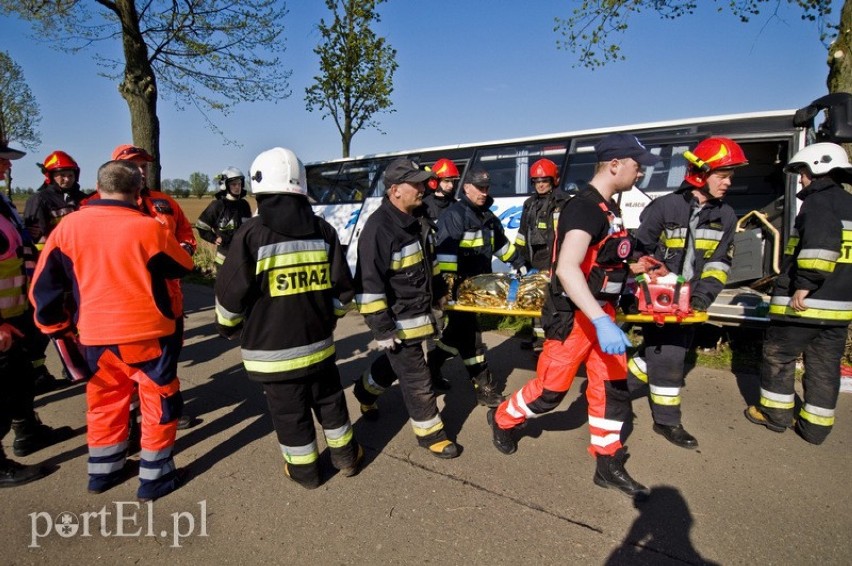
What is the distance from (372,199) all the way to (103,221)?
23.5ft

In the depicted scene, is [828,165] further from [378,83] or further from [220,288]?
[378,83]

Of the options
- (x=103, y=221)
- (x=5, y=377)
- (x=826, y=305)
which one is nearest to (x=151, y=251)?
(x=103, y=221)

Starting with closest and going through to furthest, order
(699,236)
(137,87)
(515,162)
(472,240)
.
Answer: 1. (699,236)
2. (472,240)
3. (515,162)
4. (137,87)

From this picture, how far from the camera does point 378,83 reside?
1208cm

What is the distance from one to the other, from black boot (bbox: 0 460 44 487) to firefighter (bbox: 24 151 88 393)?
6.16 ft

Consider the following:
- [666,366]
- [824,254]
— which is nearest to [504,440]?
[666,366]

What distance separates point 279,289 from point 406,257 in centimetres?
85

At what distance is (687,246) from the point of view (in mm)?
3268

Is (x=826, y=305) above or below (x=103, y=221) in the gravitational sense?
below

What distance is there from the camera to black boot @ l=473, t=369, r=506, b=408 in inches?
158

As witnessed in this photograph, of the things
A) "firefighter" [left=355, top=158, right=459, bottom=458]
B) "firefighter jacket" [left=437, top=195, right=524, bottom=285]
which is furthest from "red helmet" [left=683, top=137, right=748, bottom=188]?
"firefighter" [left=355, top=158, right=459, bottom=458]

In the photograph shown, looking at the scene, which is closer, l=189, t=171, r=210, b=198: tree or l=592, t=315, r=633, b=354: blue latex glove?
l=592, t=315, r=633, b=354: blue latex glove

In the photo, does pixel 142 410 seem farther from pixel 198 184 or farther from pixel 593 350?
pixel 198 184

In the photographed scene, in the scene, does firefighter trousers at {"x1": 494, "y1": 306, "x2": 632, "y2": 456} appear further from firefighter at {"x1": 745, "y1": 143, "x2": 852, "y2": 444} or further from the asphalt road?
firefighter at {"x1": 745, "y1": 143, "x2": 852, "y2": 444}
